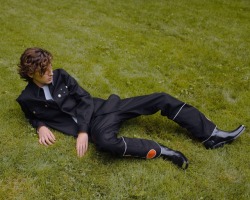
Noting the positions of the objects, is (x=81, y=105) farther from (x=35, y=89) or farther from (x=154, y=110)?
(x=154, y=110)

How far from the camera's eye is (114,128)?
4367mm

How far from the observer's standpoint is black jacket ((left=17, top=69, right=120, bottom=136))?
4.59 metres

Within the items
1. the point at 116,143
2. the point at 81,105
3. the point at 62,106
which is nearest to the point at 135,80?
the point at 81,105

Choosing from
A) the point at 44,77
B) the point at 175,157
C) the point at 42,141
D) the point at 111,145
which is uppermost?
the point at 44,77

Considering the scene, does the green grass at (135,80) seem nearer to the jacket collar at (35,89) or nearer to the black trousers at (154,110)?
the black trousers at (154,110)

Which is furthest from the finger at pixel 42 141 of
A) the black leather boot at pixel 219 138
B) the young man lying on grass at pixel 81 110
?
the black leather boot at pixel 219 138

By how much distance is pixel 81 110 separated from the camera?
15.2 ft

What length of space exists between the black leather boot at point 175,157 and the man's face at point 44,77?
1.69 meters

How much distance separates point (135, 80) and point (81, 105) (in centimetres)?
209

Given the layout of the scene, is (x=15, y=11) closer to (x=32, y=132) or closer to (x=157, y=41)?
(x=157, y=41)

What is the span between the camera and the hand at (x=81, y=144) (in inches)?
170

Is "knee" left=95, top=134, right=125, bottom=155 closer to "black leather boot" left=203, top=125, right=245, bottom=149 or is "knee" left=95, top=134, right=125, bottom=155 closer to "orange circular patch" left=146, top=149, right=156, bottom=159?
"orange circular patch" left=146, top=149, right=156, bottom=159

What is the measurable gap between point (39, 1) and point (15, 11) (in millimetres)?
1430

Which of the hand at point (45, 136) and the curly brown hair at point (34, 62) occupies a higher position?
the curly brown hair at point (34, 62)
